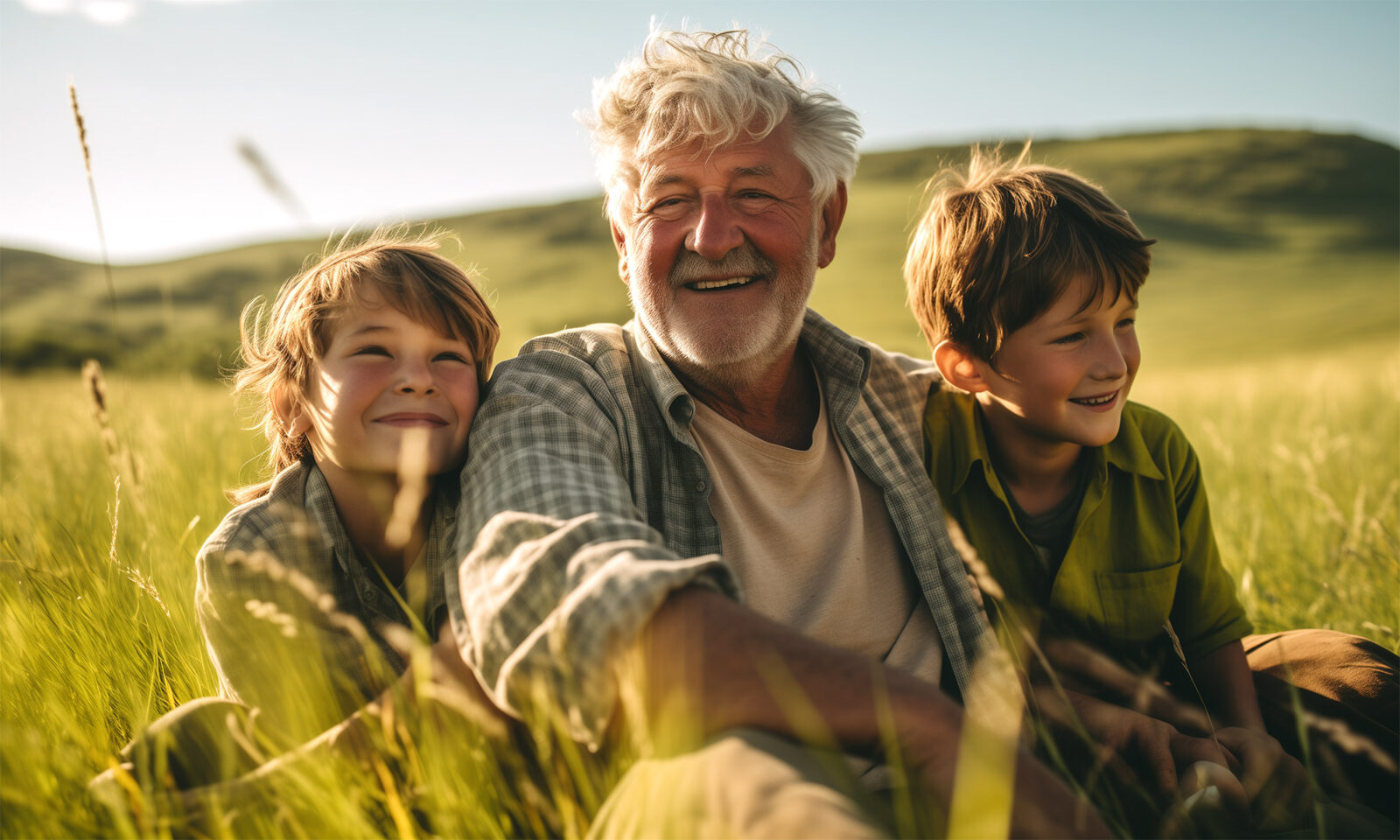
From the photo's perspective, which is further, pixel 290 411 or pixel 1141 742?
pixel 290 411

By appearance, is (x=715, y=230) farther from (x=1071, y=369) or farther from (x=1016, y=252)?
(x=1071, y=369)

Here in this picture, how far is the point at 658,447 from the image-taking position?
7.33ft

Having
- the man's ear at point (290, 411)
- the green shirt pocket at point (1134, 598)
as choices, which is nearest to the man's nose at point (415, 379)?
the man's ear at point (290, 411)

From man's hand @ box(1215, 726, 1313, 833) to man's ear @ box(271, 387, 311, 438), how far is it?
239 cm

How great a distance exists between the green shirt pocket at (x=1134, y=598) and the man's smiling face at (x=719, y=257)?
1.17 metres

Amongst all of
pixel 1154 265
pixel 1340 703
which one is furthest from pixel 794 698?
pixel 1154 265

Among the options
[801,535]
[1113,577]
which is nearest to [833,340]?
[801,535]

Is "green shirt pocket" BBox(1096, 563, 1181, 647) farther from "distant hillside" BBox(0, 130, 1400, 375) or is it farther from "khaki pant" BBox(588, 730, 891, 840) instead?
"distant hillside" BBox(0, 130, 1400, 375)

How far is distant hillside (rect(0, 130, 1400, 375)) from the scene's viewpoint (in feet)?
82.8

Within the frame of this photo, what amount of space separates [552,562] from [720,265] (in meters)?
1.33

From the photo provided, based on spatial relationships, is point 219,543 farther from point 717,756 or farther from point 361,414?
point 717,756

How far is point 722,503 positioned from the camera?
2209 millimetres

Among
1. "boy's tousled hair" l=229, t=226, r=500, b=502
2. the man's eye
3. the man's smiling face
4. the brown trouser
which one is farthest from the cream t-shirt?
the brown trouser

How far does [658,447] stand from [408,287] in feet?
2.48
